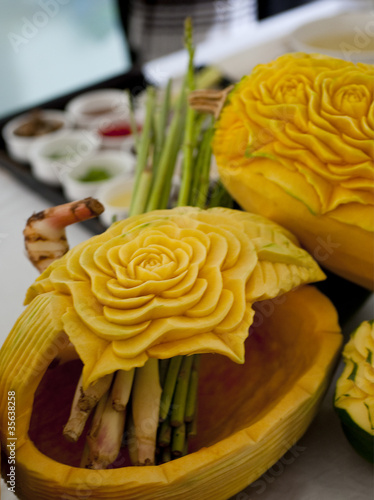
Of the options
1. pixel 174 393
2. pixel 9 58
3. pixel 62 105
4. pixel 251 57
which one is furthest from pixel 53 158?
pixel 9 58

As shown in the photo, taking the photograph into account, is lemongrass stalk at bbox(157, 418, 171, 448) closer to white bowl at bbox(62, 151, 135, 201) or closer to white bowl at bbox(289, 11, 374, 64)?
white bowl at bbox(62, 151, 135, 201)

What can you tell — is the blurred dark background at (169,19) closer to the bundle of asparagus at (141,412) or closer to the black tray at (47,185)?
Answer: the black tray at (47,185)

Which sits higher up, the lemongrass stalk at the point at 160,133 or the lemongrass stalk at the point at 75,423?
the lemongrass stalk at the point at 160,133

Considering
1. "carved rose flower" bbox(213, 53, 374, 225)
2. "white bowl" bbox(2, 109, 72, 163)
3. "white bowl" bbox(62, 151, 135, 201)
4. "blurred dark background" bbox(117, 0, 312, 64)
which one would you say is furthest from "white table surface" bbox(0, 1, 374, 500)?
"blurred dark background" bbox(117, 0, 312, 64)

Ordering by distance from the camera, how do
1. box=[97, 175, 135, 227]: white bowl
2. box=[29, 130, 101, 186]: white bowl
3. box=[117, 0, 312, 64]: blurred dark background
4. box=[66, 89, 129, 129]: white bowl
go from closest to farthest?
1. box=[97, 175, 135, 227]: white bowl
2. box=[29, 130, 101, 186]: white bowl
3. box=[66, 89, 129, 129]: white bowl
4. box=[117, 0, 312, 64]: blurred dark background

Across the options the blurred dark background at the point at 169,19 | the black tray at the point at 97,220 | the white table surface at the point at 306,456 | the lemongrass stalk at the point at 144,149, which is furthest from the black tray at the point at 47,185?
the blurred dark background at the point at 169,19

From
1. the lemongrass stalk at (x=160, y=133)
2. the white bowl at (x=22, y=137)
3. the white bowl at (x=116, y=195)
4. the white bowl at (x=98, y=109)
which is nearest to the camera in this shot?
the lemongrass stalk at (x=160, y=133)

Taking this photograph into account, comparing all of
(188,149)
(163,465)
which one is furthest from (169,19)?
(163,465)
